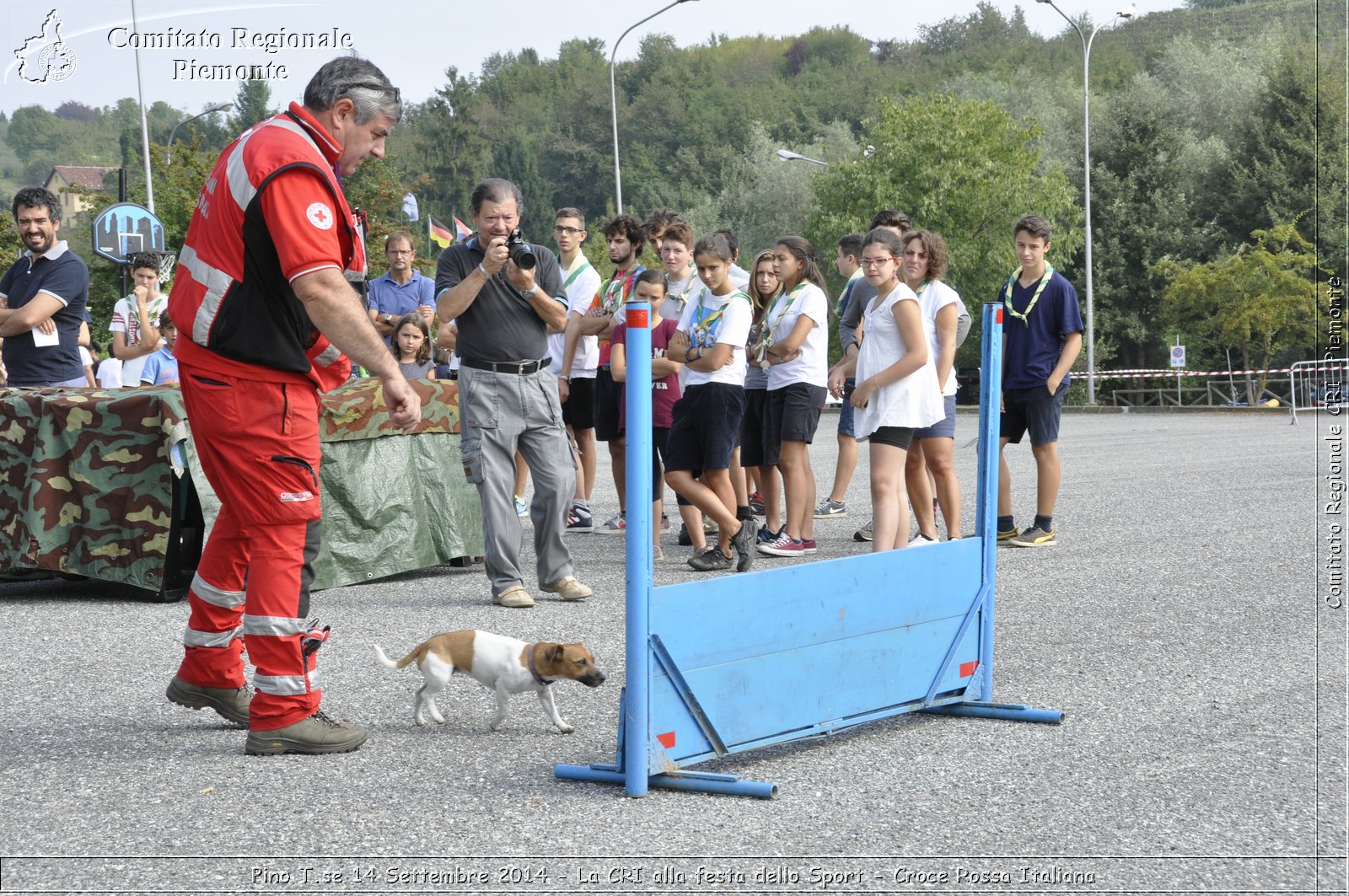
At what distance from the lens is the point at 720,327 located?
7.61m

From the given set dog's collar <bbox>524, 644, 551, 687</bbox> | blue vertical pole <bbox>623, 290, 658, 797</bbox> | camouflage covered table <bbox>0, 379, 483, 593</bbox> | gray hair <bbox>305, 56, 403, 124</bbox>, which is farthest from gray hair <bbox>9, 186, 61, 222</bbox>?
blue vertical pole <bbox>623, 290, 658, 797</bbox>

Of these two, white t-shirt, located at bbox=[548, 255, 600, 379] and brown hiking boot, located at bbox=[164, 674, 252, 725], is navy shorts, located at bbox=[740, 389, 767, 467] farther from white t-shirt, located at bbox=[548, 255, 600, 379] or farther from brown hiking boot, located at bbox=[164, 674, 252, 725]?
brown hiking boot, located at bbox=[164, 674, 252, 725]

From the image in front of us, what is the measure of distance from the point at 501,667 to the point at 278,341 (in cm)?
128

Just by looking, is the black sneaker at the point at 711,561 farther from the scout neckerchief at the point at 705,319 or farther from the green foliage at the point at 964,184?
the green foliage at the point at 964,184

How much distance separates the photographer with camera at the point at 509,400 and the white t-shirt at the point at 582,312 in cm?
198

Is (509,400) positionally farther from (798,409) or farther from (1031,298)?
(1031,298)

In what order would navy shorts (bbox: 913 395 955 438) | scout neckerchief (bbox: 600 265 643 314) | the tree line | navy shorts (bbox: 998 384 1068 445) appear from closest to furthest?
navy shorts (bbox: 913 395 955 438) → navy shorts (bbox: 998 384 1068 445) → scout neckerchief (bbox: 600 265 643 314) → the tree line

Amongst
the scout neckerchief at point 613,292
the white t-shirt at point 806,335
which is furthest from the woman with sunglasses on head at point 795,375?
the scout neckerchief at point 613,292

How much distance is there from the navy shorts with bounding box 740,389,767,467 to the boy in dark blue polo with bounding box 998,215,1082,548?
5.00 ft

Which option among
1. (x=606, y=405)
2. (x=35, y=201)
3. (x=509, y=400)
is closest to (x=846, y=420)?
(x=606, y=405)

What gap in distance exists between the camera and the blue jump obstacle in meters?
3.74

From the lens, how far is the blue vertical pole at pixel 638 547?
369 cm

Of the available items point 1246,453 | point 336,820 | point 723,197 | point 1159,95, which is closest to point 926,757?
point 336,820

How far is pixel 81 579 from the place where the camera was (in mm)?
7832
